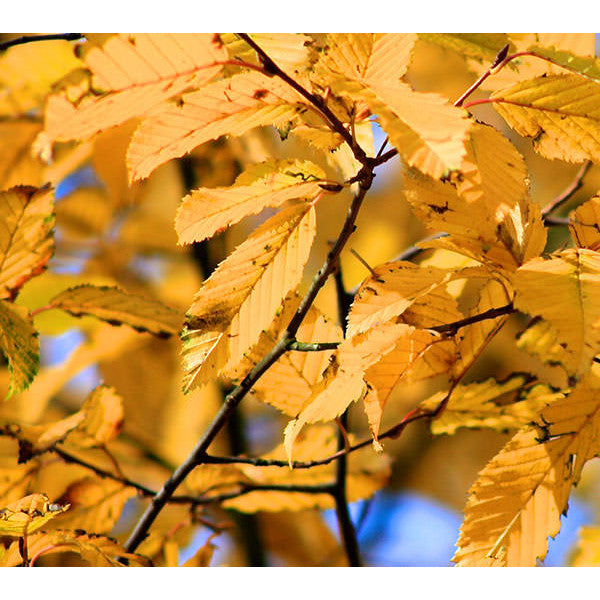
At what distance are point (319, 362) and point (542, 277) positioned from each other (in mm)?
226

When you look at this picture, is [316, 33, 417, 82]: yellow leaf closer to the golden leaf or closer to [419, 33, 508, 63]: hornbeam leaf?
[419, 33, 508, 63]: hornbeam leaf

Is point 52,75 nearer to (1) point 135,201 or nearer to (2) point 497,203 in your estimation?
(1) point 135,201

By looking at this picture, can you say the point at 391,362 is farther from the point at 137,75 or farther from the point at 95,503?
the point at 95,503

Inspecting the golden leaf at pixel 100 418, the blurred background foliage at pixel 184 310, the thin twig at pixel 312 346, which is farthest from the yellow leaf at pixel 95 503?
the thin twig at pixel 312 346

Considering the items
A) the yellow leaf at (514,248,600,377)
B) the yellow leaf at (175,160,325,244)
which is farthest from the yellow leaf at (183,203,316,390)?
the yellow leaf at (514,248,600,377)

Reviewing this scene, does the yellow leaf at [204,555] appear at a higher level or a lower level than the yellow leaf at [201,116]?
lower

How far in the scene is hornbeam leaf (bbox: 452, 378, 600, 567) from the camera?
0.39 metres

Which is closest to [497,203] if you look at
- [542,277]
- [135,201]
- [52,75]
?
[542,277]

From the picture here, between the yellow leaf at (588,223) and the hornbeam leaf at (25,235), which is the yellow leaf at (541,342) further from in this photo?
the hornbeam leaf at (25,235)

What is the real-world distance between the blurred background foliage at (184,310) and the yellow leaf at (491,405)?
0.28 meters

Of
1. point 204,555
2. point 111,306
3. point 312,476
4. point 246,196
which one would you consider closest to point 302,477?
point 312,476

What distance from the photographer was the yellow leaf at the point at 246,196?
37cm

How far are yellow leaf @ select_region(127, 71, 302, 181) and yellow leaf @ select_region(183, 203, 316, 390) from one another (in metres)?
0.07

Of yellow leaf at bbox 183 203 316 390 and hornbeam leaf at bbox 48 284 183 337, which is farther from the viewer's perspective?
hornbeam leaf at bbox 48 284 183 337
